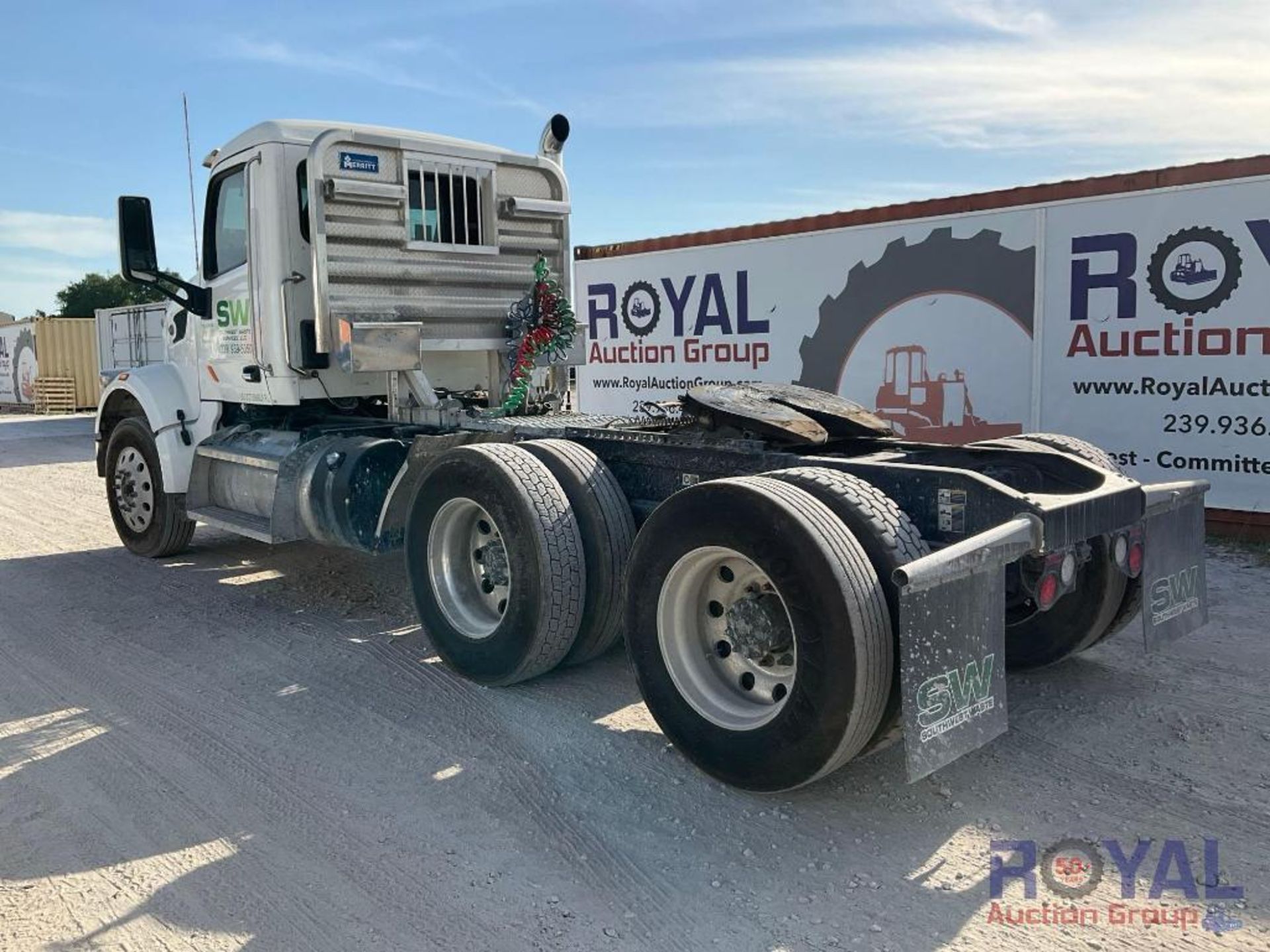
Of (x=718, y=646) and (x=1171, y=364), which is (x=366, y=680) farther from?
(x=1171, y=364)

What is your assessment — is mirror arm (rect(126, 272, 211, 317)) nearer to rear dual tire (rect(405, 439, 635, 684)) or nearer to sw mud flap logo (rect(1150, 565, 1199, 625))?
rear dual tire (rect(405, 439, 635, 684))

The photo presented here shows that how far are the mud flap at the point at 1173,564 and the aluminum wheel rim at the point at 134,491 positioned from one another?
6.87 m

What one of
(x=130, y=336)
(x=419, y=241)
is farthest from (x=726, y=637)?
(x=130, y=336)

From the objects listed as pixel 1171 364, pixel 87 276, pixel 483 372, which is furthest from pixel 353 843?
pixel 87 276

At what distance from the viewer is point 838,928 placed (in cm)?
290

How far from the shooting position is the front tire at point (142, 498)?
7.76 meters

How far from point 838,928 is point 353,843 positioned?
5.29 feet

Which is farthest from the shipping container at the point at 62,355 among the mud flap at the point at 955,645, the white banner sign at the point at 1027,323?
the mud flap at the point at 955,645

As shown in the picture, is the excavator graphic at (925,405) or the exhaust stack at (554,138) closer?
the exhaust stack at (554,138)

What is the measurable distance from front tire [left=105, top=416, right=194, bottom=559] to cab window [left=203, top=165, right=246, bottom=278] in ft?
4.97

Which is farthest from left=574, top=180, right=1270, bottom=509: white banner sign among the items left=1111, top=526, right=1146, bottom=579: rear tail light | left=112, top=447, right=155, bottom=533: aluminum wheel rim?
left=112, top=447, right=155, bottom=533: aluminum wheel rim

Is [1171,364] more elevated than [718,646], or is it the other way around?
[1171,364]

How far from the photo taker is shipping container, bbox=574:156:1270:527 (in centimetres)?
793

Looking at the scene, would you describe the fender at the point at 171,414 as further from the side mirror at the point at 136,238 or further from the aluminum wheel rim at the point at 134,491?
the side mirror at the point at 136,238
